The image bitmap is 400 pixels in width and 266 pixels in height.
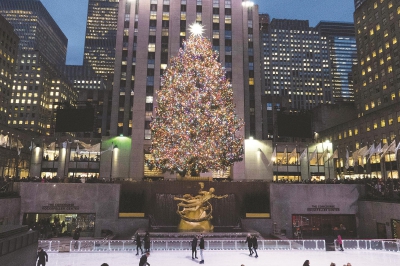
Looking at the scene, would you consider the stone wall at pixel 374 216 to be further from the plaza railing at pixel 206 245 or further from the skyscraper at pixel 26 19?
A: the skyscraper at pixel 26 19

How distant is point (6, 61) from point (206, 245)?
97165 millimetres

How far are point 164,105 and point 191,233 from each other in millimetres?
15203

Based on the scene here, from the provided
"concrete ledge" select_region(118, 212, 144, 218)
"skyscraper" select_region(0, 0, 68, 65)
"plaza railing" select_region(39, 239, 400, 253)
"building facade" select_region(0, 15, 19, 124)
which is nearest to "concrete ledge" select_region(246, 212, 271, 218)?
"plaza railing" select_region(39, 239, 400, 253)

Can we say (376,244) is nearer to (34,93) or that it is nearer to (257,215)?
(257,215)

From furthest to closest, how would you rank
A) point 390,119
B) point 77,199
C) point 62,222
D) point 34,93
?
point 34,93 → point 390,119 → point 62,222 → point 77,199

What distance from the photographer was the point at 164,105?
36.5 metres

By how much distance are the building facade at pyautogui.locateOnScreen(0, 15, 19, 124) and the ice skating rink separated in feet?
295

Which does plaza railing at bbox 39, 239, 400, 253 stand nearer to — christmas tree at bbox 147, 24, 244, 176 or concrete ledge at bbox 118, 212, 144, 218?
concrete ledge at bbox 118, 212, 144, 218

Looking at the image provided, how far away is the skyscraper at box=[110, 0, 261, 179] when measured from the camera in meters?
54.1

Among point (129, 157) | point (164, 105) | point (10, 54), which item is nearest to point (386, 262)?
point (164, 105)

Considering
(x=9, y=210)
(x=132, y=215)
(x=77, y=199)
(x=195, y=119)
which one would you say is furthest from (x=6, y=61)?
(x=132, y=215)

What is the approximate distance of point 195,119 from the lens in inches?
1383

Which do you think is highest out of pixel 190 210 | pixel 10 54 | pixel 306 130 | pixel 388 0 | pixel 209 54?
pixel 388 0

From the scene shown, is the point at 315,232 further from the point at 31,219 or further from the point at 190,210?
the point at 31,219
